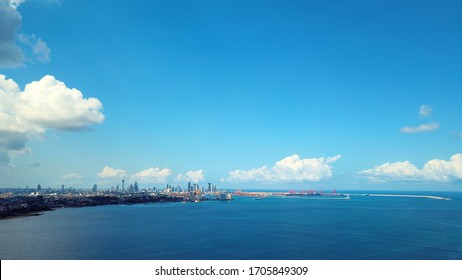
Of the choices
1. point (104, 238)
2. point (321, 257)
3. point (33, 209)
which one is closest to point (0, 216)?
point (33, 209)

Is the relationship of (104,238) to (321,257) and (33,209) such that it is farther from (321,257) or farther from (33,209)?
(33,209)

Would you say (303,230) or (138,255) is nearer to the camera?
(138,255)

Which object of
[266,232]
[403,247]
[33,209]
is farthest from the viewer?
[33,209]
